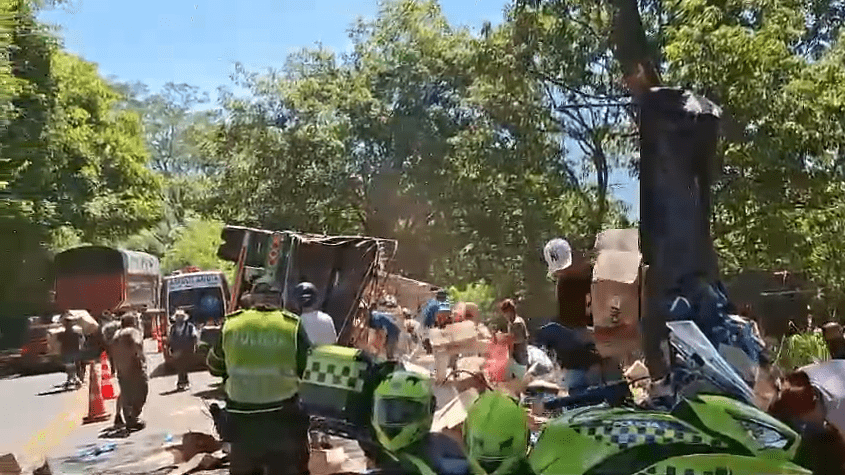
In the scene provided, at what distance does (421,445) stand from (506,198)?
7.75 m

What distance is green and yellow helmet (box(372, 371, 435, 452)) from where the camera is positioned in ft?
13.7

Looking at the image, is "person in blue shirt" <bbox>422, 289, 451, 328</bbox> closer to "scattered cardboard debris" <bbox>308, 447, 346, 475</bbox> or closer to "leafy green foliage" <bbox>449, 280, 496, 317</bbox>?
"leafy green foliage" <bbox>449, 280, 496, 317</bbox>

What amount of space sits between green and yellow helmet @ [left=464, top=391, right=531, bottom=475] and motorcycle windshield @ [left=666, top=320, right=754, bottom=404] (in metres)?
0.78

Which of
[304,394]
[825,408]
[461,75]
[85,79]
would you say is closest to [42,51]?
[85,79]

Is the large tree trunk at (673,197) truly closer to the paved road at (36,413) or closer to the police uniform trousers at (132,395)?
the paved road at (36,413)

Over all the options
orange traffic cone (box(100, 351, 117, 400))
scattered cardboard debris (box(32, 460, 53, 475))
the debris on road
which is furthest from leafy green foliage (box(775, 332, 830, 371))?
orange traffic cone (box(100, 351, 117, 400))

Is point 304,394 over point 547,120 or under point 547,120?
under

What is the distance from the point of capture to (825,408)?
4207 mm

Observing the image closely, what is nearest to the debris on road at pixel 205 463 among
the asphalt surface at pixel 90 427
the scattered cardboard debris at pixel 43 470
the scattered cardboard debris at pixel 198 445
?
the scattered cardboard debris at pixel 198 445

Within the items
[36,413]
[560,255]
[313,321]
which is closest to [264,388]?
[313,321]

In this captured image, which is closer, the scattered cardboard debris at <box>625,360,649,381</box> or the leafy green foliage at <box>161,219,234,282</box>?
the scattered cardboard debris at <box>625,360,649,381</box>

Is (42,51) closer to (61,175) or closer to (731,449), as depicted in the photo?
(61,175)

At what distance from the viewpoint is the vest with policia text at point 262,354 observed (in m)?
4.98

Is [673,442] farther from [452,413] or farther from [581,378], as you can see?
[581,378]
